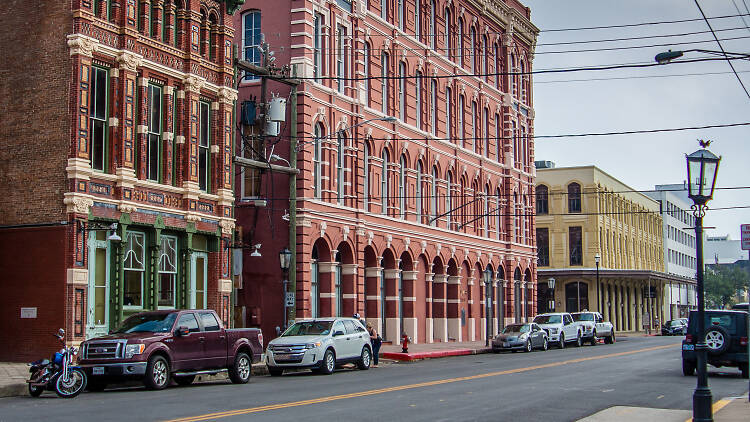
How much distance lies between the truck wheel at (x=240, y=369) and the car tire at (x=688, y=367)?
38.7ft

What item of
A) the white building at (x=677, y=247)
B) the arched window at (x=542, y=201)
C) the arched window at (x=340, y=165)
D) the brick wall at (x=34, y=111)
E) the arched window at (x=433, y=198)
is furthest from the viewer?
the white building at (x=677, y=247)

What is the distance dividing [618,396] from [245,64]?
19688mm

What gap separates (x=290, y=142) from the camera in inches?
1420

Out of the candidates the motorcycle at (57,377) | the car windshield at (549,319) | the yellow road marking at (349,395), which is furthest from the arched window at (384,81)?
the motorcycle at (57,377)

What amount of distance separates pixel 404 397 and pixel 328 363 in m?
8.22

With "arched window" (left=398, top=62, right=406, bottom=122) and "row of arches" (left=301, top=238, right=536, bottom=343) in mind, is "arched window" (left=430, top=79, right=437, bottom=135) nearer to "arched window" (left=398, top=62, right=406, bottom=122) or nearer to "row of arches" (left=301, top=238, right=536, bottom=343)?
"arched window" (left=398, top=62, right=406, bottom=122)

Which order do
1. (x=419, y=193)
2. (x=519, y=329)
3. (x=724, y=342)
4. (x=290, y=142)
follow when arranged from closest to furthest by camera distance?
(x=724, y=342)
(x=290, y=142)
(x=519, y=329)
(x=419, y=193)

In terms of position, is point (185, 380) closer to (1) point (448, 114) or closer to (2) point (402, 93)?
(2) point (402, 93)

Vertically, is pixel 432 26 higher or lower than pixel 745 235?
higher

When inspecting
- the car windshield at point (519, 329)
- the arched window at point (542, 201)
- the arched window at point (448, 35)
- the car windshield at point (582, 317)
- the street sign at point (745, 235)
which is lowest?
the car windshield at point (519, 329)

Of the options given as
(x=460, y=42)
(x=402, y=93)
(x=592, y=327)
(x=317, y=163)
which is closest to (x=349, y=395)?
(x=317, y=163)

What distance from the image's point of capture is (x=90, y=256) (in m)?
27.0

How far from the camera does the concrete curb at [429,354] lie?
3609 cm

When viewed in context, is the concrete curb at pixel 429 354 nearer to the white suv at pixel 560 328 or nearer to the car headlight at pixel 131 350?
the white suv at pixel 560 328
